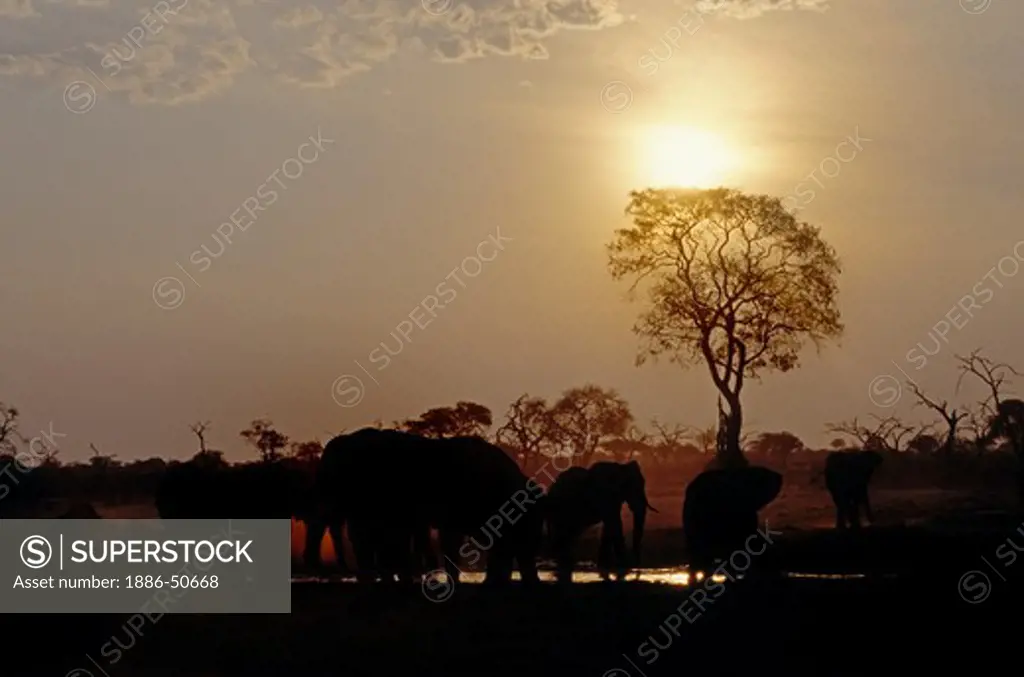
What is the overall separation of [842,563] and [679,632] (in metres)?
10.9

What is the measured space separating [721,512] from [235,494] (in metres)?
10.3

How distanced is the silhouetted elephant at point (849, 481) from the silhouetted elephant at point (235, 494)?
13.2 metres

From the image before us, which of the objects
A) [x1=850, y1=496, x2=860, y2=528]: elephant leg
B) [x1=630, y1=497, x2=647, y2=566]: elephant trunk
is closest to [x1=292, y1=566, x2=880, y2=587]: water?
[x1=630, y1=497, x2=647, y2=566]: elephant trunk

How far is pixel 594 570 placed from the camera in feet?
114

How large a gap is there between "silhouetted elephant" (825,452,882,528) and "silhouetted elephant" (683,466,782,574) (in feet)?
27.2

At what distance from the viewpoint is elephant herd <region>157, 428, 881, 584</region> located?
2808cm

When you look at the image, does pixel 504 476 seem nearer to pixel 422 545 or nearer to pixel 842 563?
pixel 422 545

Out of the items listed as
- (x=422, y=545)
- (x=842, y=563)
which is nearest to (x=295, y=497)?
(x=422, y=545)

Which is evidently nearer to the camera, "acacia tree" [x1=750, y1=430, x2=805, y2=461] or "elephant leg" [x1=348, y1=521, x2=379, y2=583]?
"elephant leg" [x1=348, y1=521, x2=379, y2=583]

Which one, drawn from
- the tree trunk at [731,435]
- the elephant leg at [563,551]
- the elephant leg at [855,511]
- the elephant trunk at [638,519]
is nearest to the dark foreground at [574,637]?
the elephant leg at [563,551]

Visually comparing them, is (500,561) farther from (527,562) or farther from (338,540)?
(338,540)

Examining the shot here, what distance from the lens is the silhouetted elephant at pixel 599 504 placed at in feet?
104

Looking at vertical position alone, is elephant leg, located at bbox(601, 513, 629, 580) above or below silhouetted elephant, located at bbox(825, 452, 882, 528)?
below

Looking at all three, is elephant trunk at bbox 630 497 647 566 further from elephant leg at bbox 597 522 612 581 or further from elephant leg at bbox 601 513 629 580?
elephant leg at bbox 597 522 612 581
